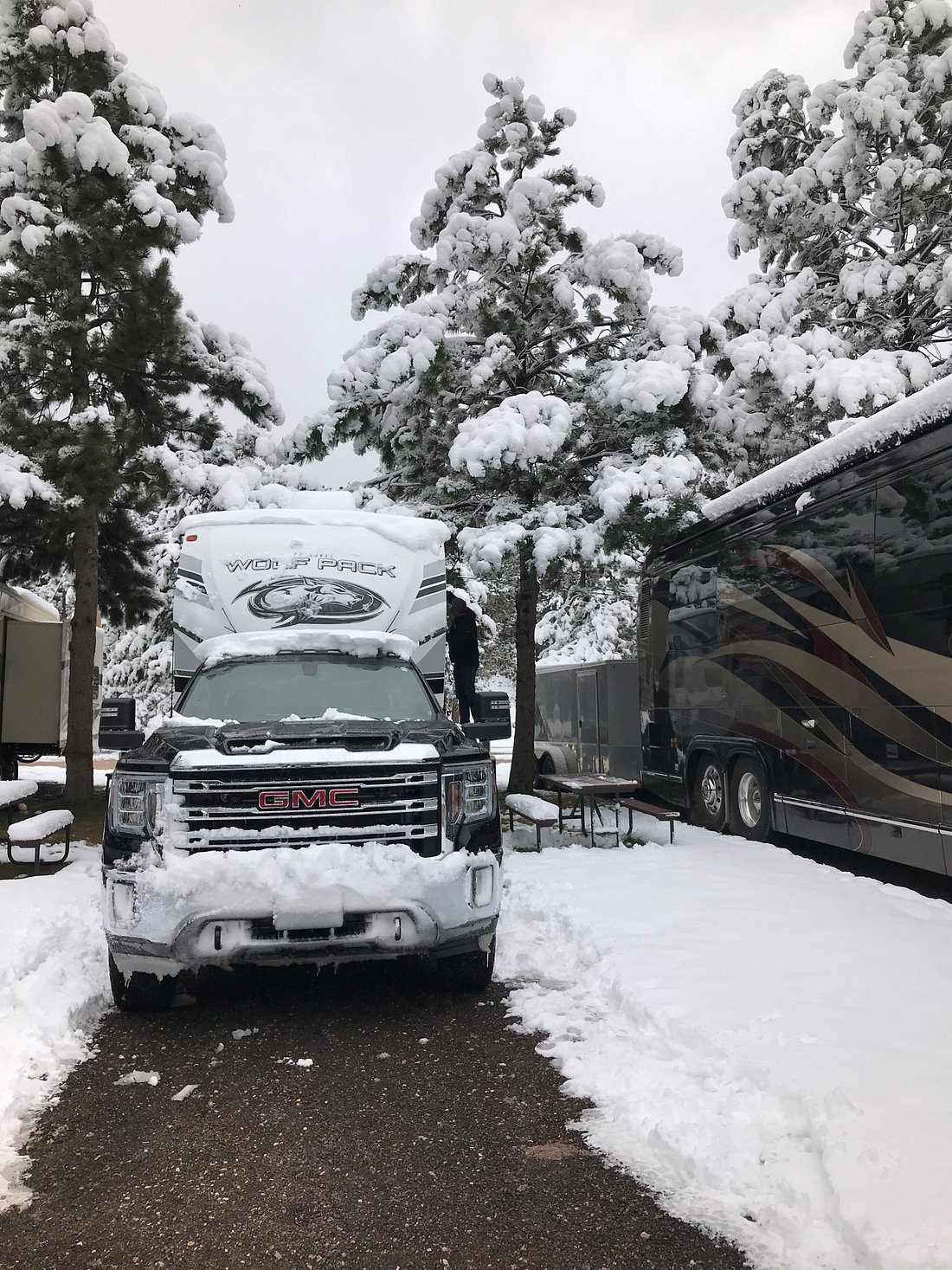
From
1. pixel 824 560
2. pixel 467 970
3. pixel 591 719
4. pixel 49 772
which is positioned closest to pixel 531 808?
pixel 824 560

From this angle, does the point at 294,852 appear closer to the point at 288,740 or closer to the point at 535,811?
the point at 288,740

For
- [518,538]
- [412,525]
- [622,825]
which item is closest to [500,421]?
[518,538]

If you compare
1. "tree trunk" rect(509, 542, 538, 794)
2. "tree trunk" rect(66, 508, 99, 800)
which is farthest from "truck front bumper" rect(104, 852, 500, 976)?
"tree trunk" rect(66, 508, 99, 800)

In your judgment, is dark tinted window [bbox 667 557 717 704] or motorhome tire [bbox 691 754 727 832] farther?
dark tinted window [bbox 667 557 717 704]

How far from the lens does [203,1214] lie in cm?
328

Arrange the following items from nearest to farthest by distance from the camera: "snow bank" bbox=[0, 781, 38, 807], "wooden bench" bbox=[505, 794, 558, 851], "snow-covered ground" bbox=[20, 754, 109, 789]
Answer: "wooden bench" bbox=[505, 794, 558, 851], "snow bank" bbox=[0, 781, 38, 807], "snow-covered ground" bbox=[20, 754, 109, 789]

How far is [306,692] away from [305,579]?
294 cm

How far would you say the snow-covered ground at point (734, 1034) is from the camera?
125 inches

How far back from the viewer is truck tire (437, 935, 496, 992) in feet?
18.4

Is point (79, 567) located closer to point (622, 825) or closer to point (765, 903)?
point (622, 825)

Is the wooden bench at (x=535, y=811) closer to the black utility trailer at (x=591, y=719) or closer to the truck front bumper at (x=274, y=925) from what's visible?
the truck front bumper at (x=274, y=925)

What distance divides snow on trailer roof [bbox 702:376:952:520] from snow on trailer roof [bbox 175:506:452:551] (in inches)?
133

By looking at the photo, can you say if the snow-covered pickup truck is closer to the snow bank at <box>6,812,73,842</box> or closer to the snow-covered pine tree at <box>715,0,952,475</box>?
the snow bank at <box>6,812,73,842</box>

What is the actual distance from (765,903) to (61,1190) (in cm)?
525
